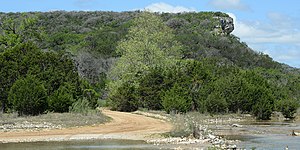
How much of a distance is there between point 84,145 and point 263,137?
37.5 ft

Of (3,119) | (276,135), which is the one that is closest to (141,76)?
(3,119)

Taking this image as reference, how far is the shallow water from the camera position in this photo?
91.1 feet

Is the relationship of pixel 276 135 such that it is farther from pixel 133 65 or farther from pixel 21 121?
pixel 133 65

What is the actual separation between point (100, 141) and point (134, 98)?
2731 cm

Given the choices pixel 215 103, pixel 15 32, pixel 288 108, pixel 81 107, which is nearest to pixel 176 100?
pixel 215 103

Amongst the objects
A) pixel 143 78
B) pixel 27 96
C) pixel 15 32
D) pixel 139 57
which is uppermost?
pixel 15 32

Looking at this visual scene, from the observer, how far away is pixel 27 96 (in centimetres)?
4203

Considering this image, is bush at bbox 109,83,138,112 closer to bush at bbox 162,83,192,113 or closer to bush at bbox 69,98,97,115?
bush at bbox 162,83,192,113

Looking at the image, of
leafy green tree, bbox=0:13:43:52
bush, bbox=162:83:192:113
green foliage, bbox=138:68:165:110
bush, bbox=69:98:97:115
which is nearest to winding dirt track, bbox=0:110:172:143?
bush, bbox=69:98:97:115

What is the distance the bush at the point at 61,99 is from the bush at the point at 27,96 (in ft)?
2.59

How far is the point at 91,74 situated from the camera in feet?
291

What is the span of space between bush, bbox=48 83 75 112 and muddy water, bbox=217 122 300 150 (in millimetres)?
13207

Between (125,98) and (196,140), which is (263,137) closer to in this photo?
(196,140)

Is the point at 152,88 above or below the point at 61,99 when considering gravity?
above
